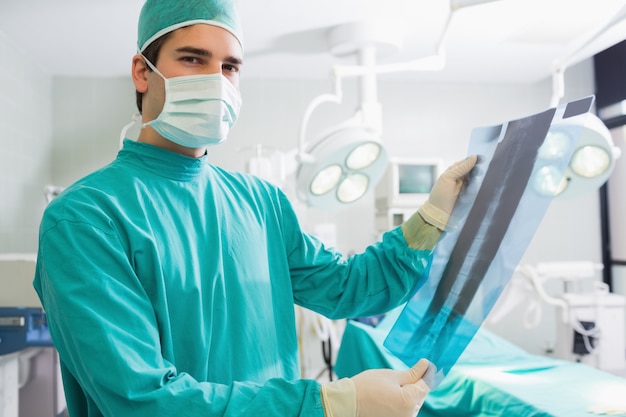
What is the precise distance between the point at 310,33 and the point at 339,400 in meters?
2.73

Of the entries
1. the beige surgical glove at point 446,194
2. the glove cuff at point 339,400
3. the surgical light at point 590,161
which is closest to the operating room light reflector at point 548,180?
the beige surgical glove at point 446,194

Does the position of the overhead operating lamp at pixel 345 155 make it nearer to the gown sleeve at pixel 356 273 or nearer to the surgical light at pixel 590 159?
the surgical light at pixel 590 159

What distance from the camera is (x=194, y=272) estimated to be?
3.39 ft

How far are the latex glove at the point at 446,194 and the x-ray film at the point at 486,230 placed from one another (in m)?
0.02

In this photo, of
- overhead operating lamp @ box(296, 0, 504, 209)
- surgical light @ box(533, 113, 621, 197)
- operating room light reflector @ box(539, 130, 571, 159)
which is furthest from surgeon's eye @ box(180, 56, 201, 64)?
overhead operating lamp @ box(296, 0, 504, 209)

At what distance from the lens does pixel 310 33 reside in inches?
126

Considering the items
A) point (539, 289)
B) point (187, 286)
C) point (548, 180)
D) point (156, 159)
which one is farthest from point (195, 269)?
point (539, 289)

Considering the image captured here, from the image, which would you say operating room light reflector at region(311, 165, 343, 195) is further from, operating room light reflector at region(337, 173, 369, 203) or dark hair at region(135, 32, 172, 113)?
dark hair at region(135, 32, 172, 113)

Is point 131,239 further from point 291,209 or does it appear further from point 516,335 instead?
point 516,335

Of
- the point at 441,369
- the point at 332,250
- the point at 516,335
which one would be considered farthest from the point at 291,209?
the point at 516,335

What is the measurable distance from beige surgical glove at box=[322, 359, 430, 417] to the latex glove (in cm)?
43

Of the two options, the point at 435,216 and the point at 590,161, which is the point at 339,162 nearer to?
the point at 590,161

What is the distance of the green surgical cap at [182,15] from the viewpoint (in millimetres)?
1105

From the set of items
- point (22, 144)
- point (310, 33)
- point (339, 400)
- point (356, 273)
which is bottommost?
point (339, 400)
